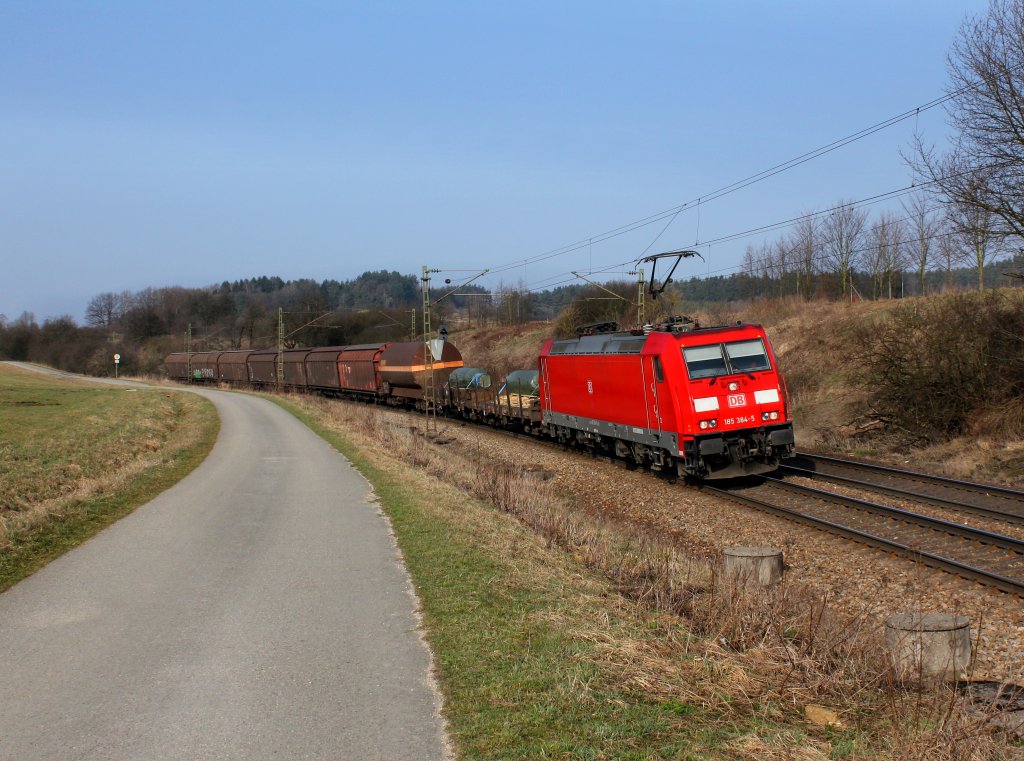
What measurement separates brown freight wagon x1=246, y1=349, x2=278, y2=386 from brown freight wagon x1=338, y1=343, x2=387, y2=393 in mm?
11881

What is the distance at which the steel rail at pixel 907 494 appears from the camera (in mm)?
12246

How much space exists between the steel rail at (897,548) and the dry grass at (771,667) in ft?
6.37

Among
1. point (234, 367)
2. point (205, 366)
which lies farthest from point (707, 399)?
point (205, 366)

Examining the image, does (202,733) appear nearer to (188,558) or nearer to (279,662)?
(279,662)

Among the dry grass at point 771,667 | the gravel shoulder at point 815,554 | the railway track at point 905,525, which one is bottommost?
the gravel shoulder at point 815,554

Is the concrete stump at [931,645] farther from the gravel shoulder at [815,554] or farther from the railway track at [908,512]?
the railway track at [908,512]

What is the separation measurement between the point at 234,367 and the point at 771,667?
228ft

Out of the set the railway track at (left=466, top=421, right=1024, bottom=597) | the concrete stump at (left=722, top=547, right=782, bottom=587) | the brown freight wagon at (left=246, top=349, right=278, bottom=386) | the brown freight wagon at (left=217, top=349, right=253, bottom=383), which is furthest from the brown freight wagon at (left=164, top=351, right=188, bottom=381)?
the concrete stump at (left=722, top=547, right=782, bottom=587)

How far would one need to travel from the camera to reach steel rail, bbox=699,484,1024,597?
9066 millimetres

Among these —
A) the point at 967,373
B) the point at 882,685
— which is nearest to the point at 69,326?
the point at 967,373

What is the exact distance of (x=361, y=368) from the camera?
4831 centimetres

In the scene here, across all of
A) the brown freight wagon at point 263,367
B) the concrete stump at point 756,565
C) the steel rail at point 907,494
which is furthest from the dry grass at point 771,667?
the brown freight wagon at point 263,367

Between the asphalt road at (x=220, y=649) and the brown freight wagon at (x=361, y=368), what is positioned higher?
the brown freight wagon at (x=361, y=368)

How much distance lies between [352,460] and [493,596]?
13.6 metres
